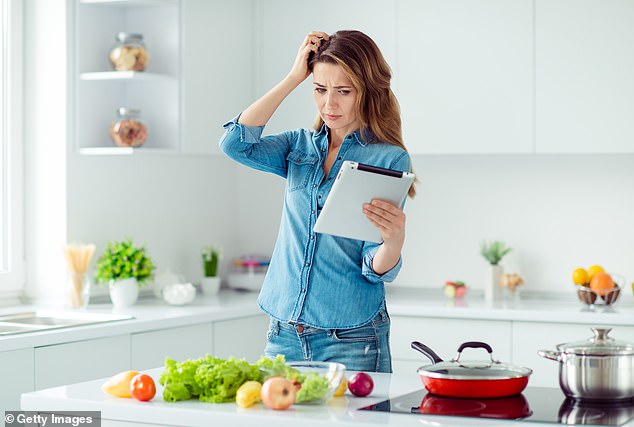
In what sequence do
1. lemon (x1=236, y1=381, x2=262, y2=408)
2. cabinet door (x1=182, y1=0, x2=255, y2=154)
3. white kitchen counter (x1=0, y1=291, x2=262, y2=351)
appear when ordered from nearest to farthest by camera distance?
1. lemon (x1=236, y1=381, x2=262, y2=408)
2. white kitchen counter (x1=0, y1=291, x2=262, y2=351)
3. cabinet door (x1=182, y1=0, x2=255, y2=154)

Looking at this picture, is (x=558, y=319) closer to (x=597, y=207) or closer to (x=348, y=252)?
(x=597, y=207)

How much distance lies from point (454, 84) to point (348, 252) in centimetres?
194

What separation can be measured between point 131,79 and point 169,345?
43.8 inches

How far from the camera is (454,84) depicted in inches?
173

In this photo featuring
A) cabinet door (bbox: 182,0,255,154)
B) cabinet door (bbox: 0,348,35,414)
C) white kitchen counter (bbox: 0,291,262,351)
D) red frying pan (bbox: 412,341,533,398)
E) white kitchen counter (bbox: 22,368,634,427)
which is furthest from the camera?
cabinet door (bbox: 182,0,255,154)

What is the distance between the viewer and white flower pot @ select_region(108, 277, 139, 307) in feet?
13.3

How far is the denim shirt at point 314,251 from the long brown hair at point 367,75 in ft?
0.17

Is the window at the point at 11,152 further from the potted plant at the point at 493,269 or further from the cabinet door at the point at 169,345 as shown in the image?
the potted plant at the point at 493,269

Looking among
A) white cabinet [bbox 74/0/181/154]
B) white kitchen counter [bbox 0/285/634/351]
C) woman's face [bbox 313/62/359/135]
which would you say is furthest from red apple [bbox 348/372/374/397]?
white cabinet [bbox 74/0/181/154]

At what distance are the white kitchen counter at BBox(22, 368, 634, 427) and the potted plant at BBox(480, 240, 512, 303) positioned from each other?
2276mm

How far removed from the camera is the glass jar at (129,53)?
4160 mm

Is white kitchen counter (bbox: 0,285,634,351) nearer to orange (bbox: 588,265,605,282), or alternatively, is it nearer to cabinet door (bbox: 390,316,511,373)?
cabinet door (bbox: 390,316,511,373)

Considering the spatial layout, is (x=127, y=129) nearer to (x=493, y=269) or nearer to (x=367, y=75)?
(x=493, y=269)

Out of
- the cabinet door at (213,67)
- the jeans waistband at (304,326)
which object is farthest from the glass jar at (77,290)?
the jeans waistband at (304,326)
